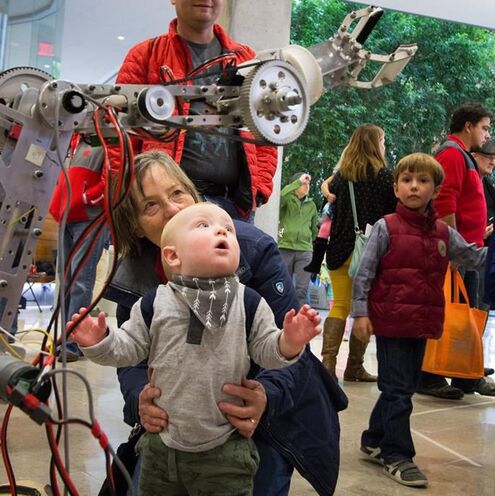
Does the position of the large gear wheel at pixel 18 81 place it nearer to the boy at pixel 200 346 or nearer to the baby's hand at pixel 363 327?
the boy at pixel 200 346

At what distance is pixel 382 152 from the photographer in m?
4.31

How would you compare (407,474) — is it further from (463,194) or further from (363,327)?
(463,194)

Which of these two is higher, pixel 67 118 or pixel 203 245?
pixel 67 118

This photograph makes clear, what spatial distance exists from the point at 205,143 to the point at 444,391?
239 centimetres

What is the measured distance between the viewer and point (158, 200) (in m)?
1.70

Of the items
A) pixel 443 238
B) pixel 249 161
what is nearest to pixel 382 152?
pixel 443 238

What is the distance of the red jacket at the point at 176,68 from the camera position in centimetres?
256

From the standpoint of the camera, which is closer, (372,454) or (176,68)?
(176,68)

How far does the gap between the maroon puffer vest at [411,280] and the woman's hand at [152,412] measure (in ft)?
4.91

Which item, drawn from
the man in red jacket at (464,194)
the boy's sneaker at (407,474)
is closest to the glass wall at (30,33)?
the man in red jacket at (464,194)

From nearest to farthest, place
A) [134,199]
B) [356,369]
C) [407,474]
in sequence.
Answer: [134,199]
[407,474]
[356,369]

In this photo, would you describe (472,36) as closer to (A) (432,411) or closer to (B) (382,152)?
(B) (382,152)

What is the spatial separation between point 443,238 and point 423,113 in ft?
26.6

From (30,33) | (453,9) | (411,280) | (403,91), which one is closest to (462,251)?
(411,280)
